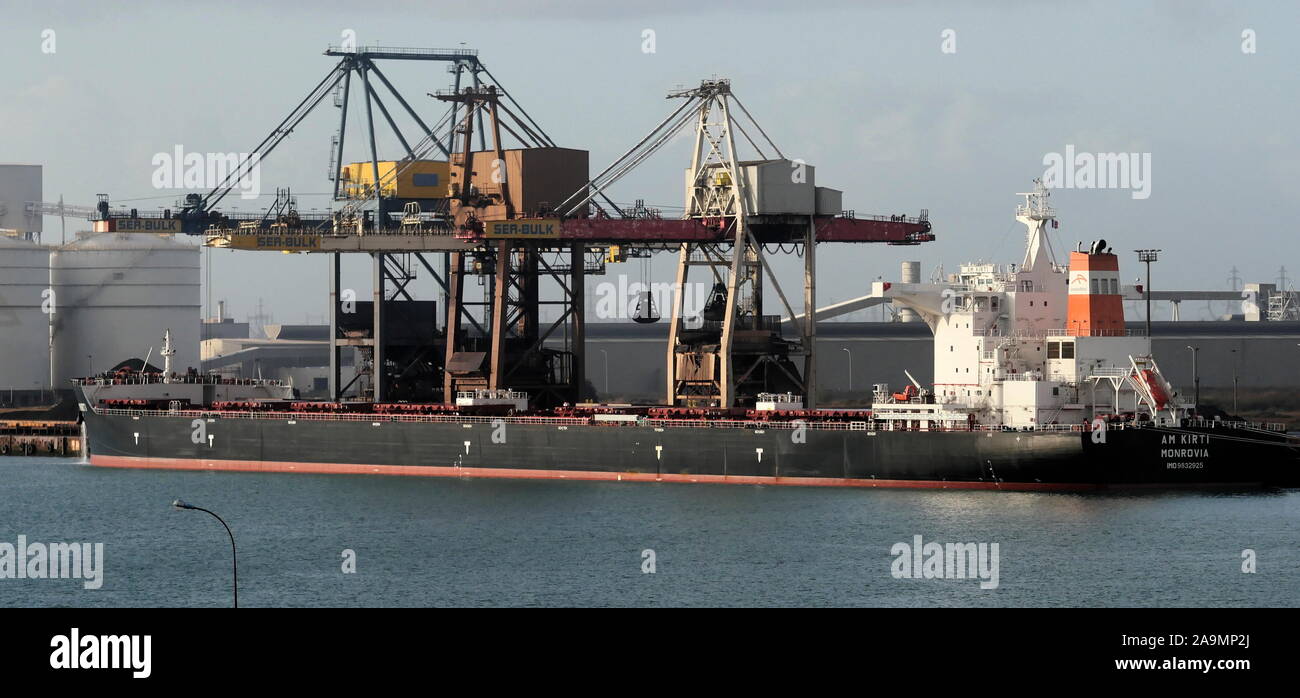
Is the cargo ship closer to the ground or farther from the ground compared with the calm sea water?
farther from the ground

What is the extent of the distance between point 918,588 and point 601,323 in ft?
345

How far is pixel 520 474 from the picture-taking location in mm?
70000

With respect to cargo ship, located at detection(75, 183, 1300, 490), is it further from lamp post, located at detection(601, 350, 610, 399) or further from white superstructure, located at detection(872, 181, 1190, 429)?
lamp post, located at detection(601, 350, 610, 399)

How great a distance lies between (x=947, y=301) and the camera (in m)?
62.7

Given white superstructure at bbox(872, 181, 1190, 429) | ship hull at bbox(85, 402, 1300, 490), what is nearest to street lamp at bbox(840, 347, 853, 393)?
ship hull at bbox(85, 402, 1300, 490)

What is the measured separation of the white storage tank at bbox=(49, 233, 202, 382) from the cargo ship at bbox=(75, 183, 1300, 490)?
180 feet

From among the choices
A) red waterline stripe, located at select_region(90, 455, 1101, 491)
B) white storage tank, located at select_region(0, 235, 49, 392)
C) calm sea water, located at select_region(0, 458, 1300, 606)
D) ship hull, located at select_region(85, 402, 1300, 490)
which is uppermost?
white storage tank, located at select_region(0, 235, 49, 392)

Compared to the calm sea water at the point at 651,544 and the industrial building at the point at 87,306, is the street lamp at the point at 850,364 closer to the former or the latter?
the industrial building at the point at 87,306

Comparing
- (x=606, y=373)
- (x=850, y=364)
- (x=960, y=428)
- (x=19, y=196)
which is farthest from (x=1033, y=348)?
(x=19, y=196)

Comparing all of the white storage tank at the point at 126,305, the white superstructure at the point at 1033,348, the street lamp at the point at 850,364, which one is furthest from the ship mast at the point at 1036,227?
the white storage tank at the point at 126,305

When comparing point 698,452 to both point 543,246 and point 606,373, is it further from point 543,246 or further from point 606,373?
point 606,373

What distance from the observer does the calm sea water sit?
40625mm

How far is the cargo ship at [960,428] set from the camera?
5716 cm

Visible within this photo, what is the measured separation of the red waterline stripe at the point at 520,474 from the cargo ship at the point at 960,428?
0.25 ft
